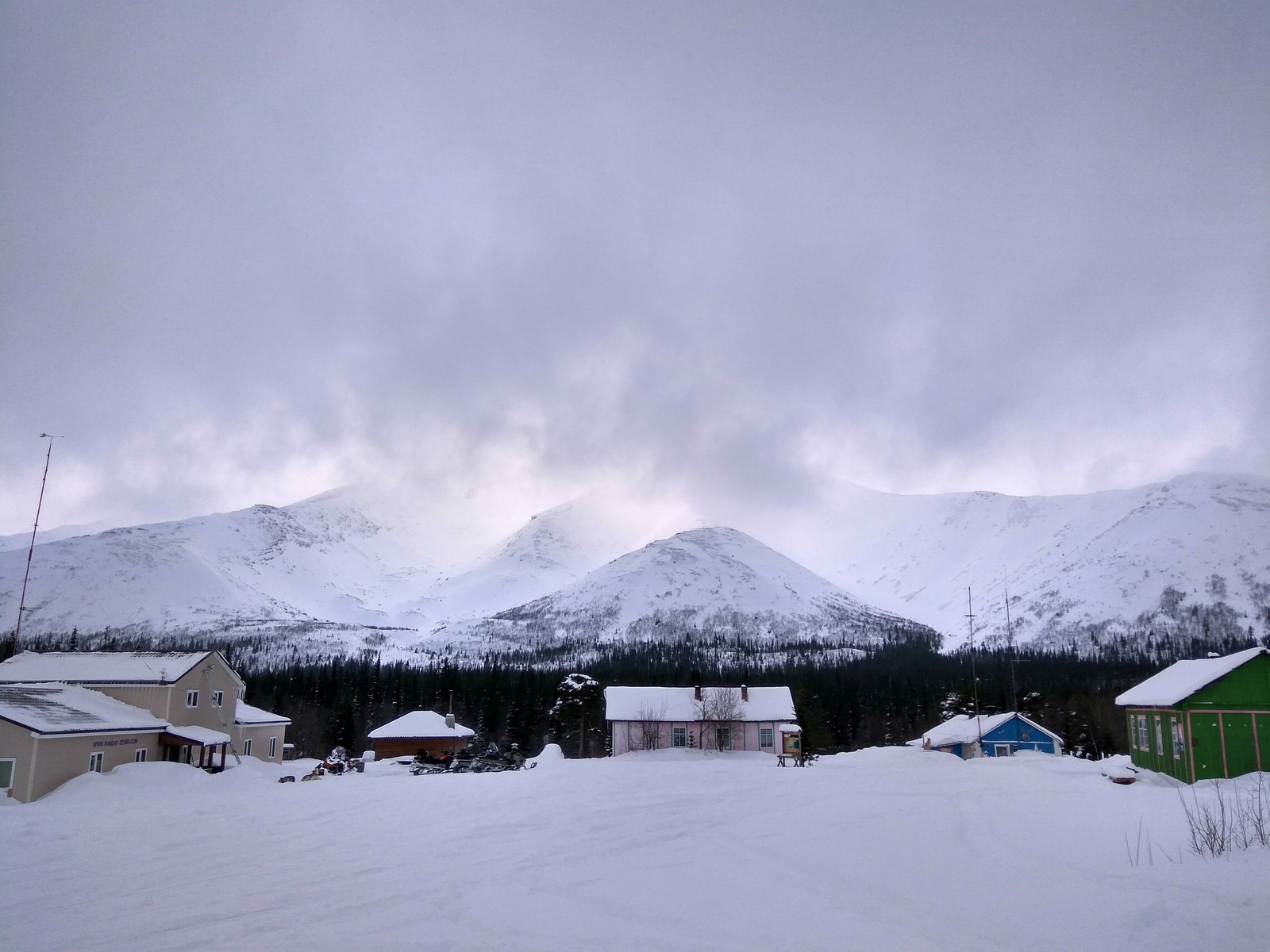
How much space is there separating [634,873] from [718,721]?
157 feet

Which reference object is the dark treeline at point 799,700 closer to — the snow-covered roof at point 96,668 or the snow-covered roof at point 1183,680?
the snow-covered roof at point 1183,680

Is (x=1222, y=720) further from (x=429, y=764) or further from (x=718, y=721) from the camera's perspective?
(x=429, y=764)

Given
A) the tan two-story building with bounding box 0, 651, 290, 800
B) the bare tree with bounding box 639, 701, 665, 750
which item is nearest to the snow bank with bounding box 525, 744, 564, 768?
the bare tree with bounding box 639, 701, 665, 750

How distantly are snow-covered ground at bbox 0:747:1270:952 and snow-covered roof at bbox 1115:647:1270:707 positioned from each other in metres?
4.72

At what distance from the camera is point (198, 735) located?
133 ft

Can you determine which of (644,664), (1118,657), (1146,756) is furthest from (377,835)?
(1118,657)

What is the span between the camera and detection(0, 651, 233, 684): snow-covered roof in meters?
41.7

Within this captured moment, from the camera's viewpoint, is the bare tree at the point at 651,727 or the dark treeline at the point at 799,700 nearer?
the bare tree at the point at 651,727

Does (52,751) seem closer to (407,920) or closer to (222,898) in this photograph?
(222,898)

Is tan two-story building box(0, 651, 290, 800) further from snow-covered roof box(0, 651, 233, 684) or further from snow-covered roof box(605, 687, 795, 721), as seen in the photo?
snow-covered roof box(605, 687, 795, 721)

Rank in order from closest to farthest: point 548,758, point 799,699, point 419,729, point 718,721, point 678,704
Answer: point 548,758
point 718,721
point 678,704
point 419,729
point 799,699

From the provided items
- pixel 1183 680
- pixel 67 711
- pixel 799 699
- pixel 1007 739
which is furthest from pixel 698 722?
pixel 67 711

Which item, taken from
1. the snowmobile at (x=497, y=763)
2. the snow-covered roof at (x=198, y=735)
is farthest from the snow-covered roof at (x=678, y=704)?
the snow-covered roof at (x=198, y=735)

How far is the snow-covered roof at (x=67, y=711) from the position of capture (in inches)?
1236
